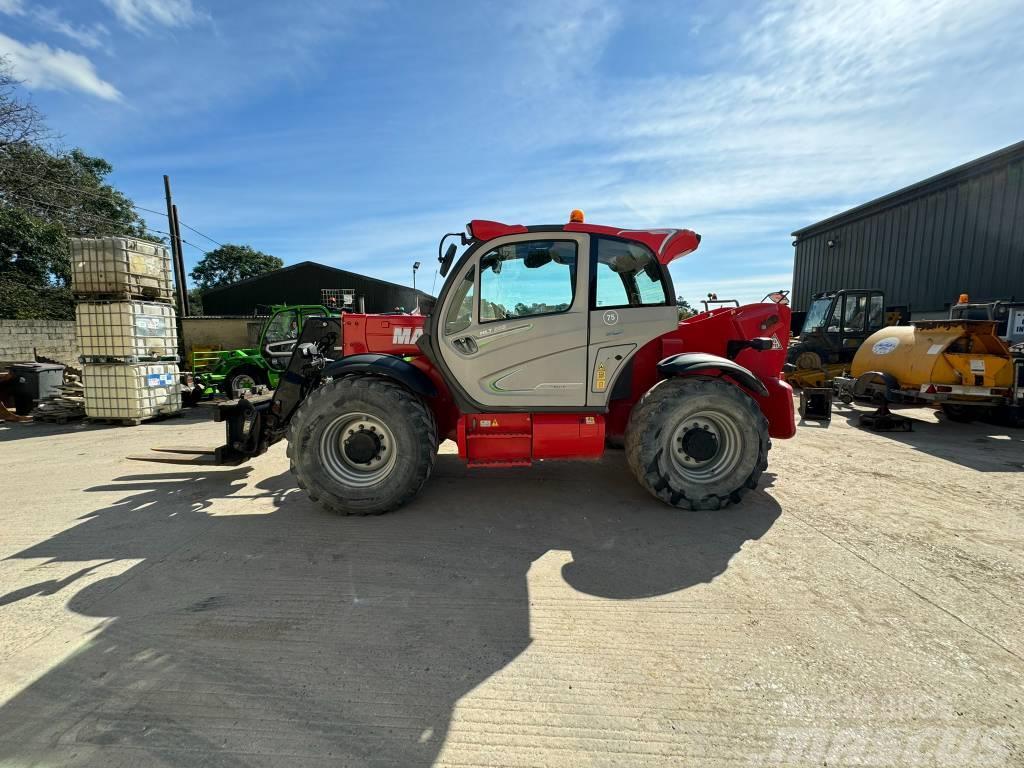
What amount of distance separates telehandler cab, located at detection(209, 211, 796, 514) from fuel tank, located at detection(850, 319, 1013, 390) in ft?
17.6

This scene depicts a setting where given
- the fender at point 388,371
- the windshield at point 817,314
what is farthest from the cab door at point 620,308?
the windshield at point 817,314

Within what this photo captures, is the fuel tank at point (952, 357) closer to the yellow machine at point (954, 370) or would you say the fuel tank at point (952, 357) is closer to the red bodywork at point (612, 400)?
the yellow machine at point (954, 370)

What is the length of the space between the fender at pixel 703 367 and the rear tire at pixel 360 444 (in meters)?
2.07

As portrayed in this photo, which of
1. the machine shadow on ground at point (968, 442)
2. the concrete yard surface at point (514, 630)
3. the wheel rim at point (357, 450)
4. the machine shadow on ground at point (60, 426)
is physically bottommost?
the machine shadow on ground at point (60, 426)

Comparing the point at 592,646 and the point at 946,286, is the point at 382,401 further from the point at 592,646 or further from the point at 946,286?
the point at 946,286

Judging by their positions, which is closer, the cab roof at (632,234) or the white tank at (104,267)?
the cab roof at (632,234)

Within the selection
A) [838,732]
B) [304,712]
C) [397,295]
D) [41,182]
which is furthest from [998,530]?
[41,182]

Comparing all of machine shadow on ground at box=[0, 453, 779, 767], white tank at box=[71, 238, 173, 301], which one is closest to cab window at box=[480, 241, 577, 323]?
machine shadow on ground at box=[0, 453, 779, 767]

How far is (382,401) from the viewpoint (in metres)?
3.75

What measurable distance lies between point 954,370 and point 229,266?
5391cm

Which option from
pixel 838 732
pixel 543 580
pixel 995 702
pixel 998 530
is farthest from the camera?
pixel 998 530

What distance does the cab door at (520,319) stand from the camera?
3799 mm

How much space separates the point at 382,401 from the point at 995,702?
377 centimetres

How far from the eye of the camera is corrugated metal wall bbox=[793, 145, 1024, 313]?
12352mm
